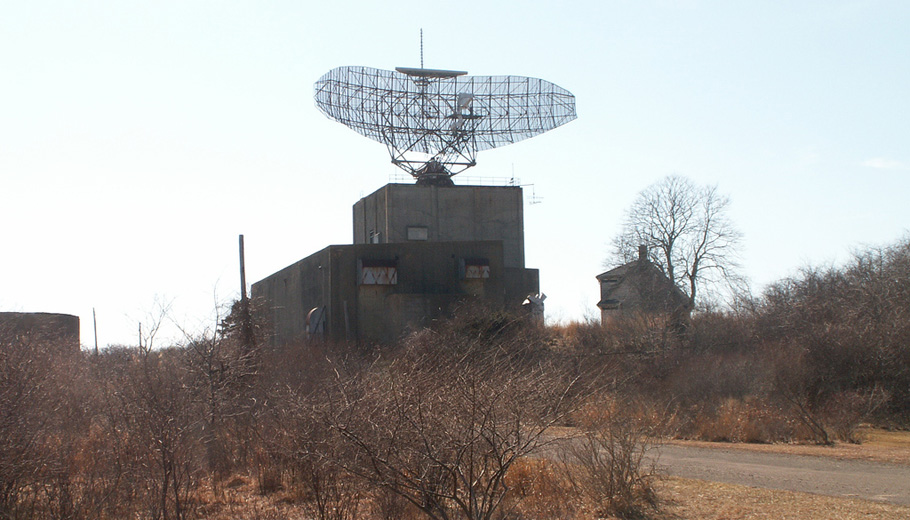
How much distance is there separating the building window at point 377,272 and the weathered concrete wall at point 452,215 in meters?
11.4

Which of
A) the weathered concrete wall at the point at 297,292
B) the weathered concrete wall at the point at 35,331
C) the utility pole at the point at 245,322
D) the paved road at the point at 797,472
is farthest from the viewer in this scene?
the weathered concrete wall at the point at 297,292

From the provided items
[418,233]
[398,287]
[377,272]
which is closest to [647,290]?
[418,233]

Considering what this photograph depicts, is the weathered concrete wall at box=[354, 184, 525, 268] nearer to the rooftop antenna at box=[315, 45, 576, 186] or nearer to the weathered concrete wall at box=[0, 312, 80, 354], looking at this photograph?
the rooftop antenna at box=[315, 45, 576, 186]

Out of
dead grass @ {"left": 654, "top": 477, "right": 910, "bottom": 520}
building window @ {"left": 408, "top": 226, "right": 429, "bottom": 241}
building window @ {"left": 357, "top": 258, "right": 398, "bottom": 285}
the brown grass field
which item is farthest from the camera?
building window @ {"left": 408, "top": 226, "right": 429, "bottom": 241}

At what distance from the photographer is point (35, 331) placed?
24672 mm

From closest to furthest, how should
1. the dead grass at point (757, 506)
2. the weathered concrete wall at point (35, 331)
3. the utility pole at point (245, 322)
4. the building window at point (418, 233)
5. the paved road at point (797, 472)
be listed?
the dead grass at point (757, 506), the paved road at point (797, 472), the weathered concrete wall at point (35, 331), the utility pole at point (245, 322), the building window at point (418, 233)

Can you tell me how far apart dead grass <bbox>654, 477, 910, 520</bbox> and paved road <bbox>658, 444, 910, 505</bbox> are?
0.54 meters

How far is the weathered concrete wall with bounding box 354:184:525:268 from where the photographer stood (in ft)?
182

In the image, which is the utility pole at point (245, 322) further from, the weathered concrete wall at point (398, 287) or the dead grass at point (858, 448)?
the dead grass at point (858, 448)

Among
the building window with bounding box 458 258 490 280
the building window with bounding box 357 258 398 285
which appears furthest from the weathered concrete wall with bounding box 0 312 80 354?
the building window with bounding box 458 258 490 280

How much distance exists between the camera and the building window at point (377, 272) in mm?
43094

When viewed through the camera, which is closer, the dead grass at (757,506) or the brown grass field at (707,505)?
the dead grass at (757,506)

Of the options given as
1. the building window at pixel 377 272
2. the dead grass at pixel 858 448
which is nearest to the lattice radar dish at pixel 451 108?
the building window at pixel 377 272

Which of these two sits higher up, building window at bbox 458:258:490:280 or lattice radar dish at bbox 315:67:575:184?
lattice radar dish at bbox 315:67:575:184
